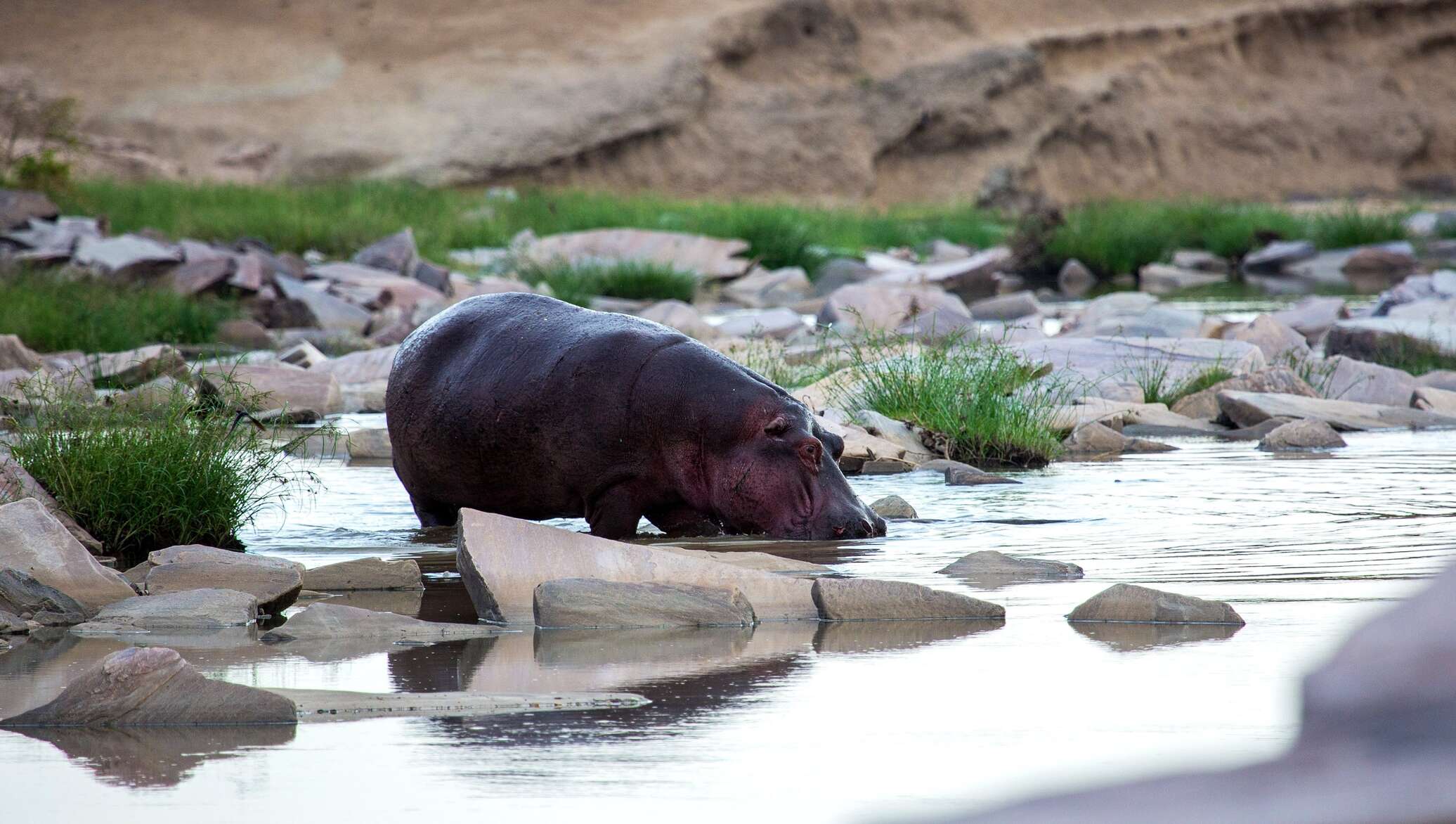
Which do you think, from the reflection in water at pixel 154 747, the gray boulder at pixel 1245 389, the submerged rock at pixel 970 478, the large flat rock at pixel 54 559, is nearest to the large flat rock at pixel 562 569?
the large flat rock at pixel 54 559

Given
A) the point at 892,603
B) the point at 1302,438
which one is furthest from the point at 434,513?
the point at 1302,438

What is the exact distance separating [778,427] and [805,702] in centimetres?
205

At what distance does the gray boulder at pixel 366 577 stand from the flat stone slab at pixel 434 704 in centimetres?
126

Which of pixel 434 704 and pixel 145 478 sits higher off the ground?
pixel 145 478

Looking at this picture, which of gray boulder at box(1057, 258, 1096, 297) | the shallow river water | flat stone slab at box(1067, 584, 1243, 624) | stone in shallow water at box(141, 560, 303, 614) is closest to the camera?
the shallow river water

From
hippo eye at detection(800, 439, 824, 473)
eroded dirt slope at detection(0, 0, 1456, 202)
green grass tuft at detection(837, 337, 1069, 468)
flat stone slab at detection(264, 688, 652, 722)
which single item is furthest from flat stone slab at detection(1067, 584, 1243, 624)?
eroded dirt slope at detection(0, 0, 1456, 202)

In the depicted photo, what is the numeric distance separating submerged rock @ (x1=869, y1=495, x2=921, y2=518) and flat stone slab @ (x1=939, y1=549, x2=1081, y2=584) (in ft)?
3.34

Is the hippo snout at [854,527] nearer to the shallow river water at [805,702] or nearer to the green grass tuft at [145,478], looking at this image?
the shallow river water at [805,702]

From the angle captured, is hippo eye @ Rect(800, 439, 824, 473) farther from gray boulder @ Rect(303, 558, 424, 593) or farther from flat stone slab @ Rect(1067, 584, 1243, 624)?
flat stone slab @ Rect(1067, 584, 1243, 624)

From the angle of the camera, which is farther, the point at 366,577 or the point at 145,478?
the point at 145,478

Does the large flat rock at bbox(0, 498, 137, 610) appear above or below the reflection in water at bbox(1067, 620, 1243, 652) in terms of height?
above

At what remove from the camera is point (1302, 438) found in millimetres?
6797

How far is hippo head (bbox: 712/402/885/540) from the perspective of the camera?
463cm

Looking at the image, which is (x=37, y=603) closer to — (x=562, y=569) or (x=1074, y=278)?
(x=562, y=569)
